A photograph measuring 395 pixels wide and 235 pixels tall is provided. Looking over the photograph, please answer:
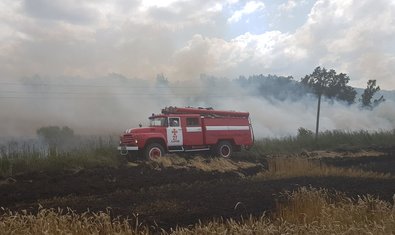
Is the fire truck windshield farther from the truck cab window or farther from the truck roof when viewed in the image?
the truck roof

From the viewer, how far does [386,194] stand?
11961 millimetres

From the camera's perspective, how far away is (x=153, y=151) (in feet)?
73.0

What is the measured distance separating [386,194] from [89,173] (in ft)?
34.5

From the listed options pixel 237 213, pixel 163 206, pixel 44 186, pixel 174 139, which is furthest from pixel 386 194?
pixel 174 139

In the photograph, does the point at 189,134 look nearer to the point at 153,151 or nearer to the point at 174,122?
the point at 174,122

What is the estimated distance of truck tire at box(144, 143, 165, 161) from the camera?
21953 mm

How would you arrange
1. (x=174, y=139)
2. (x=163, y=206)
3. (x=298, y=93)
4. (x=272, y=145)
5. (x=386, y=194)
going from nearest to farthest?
1. (x=163, y=206)
2. (x=386, y=194)
3. (x=174, y=139)
4. (x=272, y=145)
5. (x=298, y=93)

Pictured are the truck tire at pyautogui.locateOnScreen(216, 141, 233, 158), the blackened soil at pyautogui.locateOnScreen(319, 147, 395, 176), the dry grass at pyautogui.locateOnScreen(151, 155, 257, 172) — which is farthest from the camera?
the truck tire at pyautogui.locateOnScreen(216, 141, 233, 158)

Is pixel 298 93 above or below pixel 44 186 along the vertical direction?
above

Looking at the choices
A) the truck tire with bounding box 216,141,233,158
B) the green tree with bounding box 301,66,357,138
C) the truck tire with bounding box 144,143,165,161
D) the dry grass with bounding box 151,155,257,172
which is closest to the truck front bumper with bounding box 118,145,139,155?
the truck tire with bounding box 144,143,165,161

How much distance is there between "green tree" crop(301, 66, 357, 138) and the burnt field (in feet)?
127

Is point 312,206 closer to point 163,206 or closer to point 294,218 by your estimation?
point 294,218

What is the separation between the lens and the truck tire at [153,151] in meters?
22.0

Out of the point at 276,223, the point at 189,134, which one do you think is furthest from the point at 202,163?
the point at 276,223
